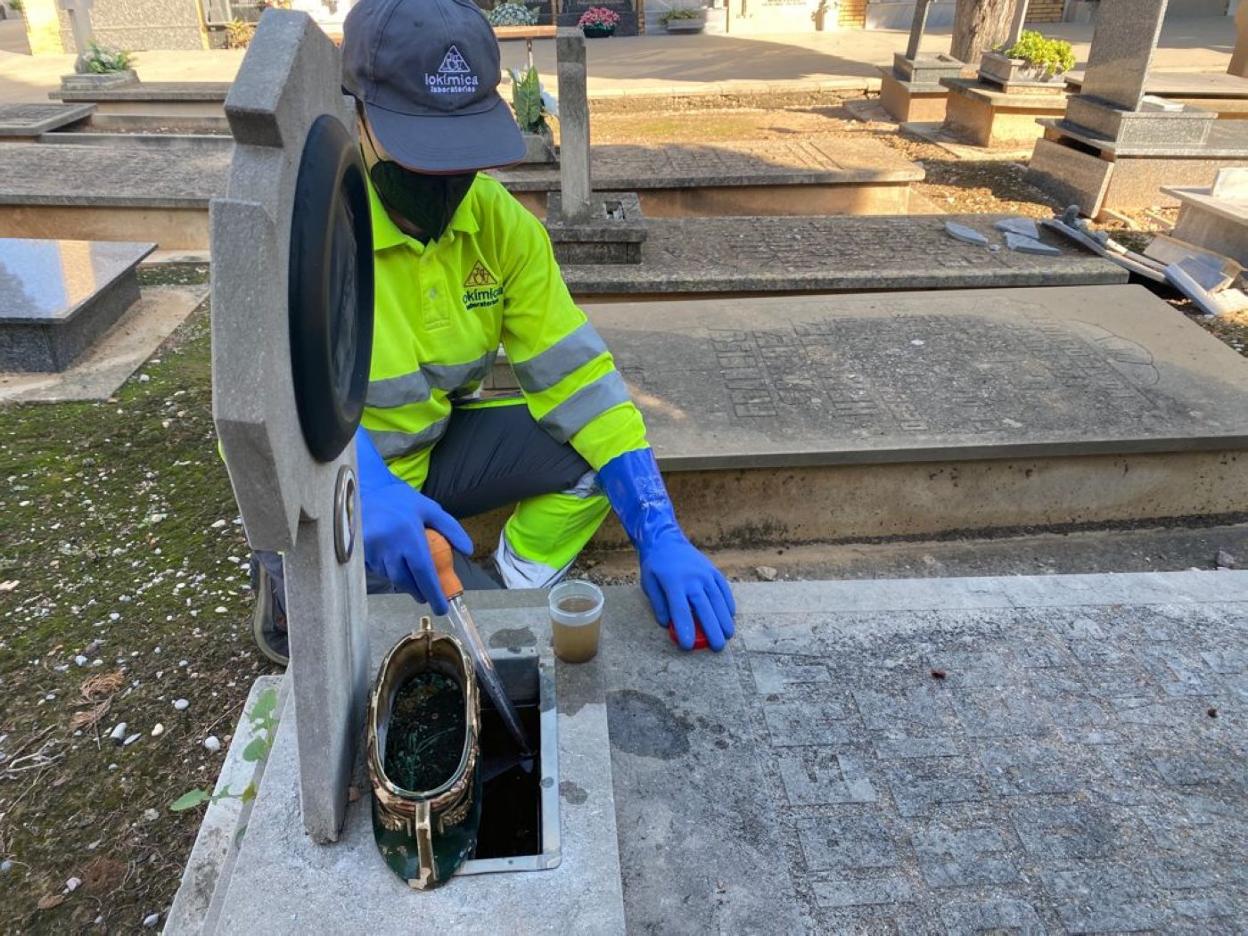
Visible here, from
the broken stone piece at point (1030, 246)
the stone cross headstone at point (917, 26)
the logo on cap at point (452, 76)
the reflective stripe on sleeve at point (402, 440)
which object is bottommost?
the broken stone piece at point (1030, 246)

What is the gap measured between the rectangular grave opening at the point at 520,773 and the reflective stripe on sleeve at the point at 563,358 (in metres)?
0.91

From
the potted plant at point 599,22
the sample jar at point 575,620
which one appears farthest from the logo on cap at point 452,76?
the potted plant at point 599,22

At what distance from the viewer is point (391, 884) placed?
1.26m

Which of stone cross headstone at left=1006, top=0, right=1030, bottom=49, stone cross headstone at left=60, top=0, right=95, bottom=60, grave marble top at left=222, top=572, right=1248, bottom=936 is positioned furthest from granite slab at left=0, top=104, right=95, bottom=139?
stone cross headstone at left=1006, top=0, right=1030, bottom=49

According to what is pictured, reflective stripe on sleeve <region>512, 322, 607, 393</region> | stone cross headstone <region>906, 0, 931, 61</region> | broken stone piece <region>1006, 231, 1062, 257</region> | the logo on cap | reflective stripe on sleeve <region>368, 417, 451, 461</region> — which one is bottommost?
broken stone piece <region>1006, 231, 1062, 257</region>

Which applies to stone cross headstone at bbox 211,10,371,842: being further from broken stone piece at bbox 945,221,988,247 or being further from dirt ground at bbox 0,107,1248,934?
broken stone piece at bbox 945,221,988,247

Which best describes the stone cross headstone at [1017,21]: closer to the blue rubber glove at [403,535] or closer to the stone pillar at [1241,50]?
→ the stone pillar at [1241,50]

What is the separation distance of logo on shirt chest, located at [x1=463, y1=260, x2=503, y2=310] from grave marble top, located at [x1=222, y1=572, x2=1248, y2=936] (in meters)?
0.80

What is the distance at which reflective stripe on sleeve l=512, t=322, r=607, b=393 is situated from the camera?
2.32 m

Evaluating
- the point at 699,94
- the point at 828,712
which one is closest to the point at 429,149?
the point at 828,712

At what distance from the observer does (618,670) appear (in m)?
1.79

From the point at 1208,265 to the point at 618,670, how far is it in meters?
4.89

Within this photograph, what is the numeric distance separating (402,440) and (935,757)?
4.68 feet

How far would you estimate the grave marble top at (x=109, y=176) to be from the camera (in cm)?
601
